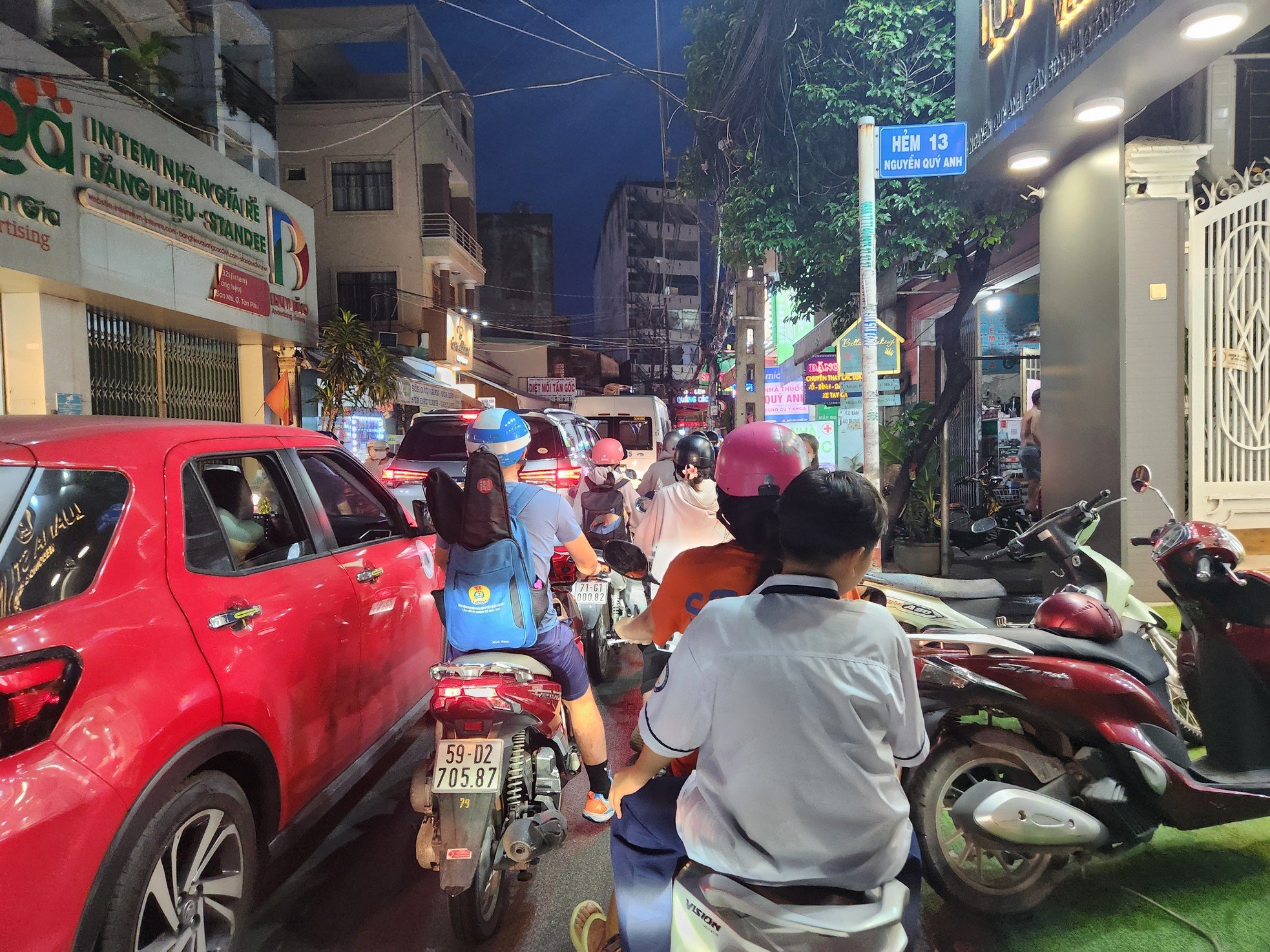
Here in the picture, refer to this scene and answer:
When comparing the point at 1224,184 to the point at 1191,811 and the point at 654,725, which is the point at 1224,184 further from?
the point at 654,725

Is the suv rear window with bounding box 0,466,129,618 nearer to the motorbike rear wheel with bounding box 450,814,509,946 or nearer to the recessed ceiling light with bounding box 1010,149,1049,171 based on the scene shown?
the motorbike rear wheel with bounding box 450,814,509,946

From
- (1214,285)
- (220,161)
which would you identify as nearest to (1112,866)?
(1214,285)

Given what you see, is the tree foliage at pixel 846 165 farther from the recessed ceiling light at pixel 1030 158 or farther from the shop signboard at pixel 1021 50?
the recessed ceiling light at pixel 1030 158

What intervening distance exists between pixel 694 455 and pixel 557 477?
385 cm

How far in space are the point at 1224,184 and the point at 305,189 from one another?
2442cm

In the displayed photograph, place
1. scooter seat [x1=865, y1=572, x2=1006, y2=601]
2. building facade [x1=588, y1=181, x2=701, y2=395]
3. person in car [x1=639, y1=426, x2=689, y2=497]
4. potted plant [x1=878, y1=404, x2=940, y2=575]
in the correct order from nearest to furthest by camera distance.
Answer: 1. scooter seat [x1=865, y1=572, x2=1006, y2=601]
2. person in car [x1=639, y1=426, x2=689, y2=497]
3. potted plant [x1=878, y1=404, x2=940, y2=575]
4. building facade [x1=588, y1=181, x2=701, y2=395]

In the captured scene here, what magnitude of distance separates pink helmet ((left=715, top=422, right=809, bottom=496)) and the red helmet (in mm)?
1465

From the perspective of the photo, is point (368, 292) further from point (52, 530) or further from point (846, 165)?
point (52, 530)

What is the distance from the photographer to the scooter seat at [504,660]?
3035 mm

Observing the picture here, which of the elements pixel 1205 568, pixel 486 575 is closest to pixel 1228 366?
pixel 1205 568

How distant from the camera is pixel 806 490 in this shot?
1771 mm

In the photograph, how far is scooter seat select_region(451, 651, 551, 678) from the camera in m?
3.04

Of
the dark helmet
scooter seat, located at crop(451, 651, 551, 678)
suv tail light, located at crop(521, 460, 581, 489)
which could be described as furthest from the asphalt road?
suv tail light, located at crop(521, 460, 581, 489)

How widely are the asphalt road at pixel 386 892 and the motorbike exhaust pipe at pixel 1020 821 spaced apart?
53cm
